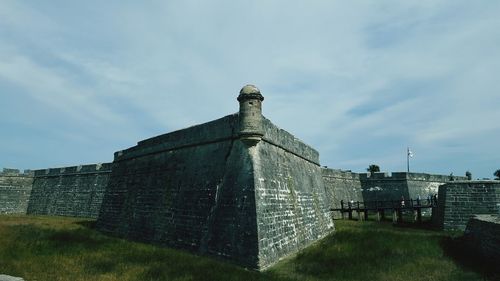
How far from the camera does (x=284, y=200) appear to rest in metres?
12.9

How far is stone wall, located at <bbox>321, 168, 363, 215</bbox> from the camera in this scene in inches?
1100

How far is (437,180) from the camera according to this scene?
34.4 meters

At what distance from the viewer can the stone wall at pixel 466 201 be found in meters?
16.7

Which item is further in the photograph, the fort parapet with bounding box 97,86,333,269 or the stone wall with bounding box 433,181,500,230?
the stone wall with bounding box 433,181,500,230

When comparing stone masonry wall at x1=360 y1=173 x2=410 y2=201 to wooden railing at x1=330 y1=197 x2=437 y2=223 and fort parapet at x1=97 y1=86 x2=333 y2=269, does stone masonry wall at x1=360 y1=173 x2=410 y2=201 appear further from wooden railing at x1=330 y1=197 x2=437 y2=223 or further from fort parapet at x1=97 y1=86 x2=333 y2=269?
fort parapet at x1=97 y1=86 x2=333 y2=269

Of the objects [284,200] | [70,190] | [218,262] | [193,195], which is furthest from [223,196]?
[70,190]

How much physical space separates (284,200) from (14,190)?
90.1 ft

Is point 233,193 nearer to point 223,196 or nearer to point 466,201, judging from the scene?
point 223,196

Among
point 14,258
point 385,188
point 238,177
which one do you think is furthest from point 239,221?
point 385,188

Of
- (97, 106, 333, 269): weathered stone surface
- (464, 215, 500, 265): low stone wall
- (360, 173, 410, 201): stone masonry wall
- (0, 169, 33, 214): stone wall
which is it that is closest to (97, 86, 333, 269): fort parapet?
(97, 106, 333, 269): weathered stone surface

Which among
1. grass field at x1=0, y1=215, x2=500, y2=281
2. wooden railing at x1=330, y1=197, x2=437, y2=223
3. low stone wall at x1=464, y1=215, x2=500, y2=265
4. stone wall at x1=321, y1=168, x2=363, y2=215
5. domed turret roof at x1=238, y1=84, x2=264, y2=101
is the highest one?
domed turret roof at x1=238, y1=84, x2=264, y2=101

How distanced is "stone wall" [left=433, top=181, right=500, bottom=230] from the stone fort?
4 centimetres

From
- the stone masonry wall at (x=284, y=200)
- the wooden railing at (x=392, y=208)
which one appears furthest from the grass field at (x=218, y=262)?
the wooden railing at (x=392, y=208)

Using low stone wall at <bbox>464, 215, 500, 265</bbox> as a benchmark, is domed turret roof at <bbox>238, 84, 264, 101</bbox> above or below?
above
